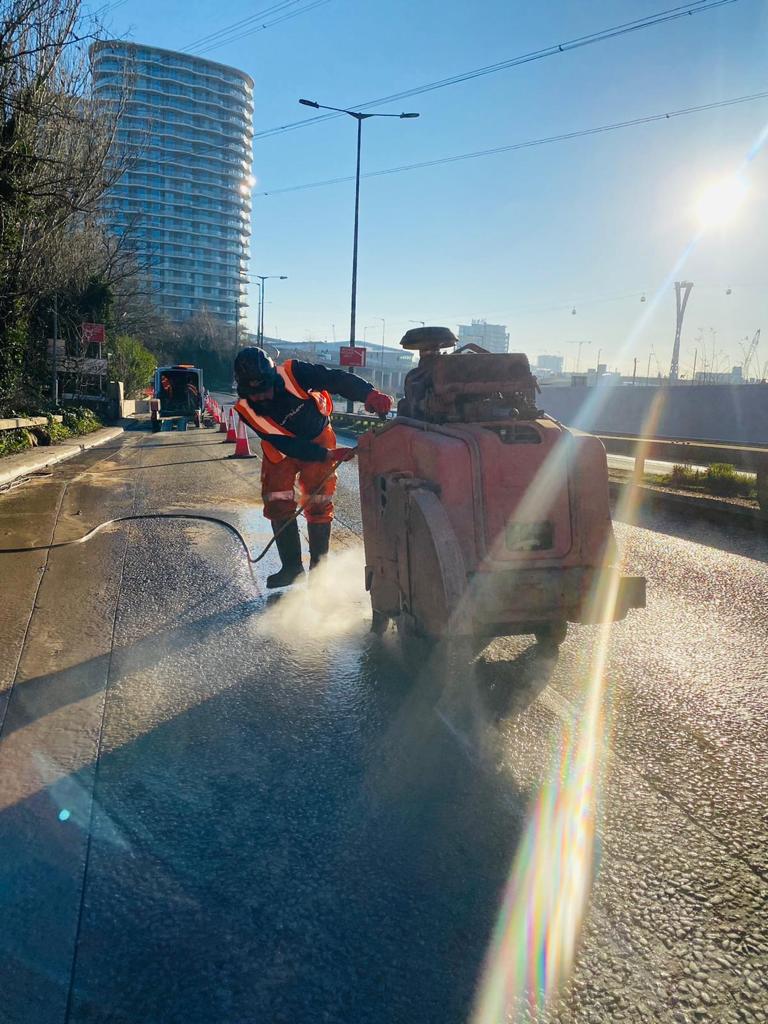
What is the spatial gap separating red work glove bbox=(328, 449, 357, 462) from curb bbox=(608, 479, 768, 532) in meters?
3.52

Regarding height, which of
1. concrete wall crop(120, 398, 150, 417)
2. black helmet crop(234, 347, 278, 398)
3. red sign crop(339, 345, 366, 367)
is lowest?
concrete wall crop(120, 398, 150, 417)

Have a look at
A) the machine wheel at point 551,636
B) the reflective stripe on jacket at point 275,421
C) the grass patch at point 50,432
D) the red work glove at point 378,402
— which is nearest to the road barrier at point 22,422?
the grass patch at point 50,432

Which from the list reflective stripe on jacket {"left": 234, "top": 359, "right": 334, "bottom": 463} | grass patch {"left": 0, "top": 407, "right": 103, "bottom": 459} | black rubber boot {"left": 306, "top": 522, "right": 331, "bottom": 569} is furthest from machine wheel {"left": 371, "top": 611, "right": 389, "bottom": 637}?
grass patch {"left": 0, "top": 407, "right": 103, "bottom": 459}

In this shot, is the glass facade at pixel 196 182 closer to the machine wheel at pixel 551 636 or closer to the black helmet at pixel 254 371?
the black helmet at pixel 254 371

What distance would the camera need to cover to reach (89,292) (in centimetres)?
2588

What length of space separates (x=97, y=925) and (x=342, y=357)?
2980 centimetres

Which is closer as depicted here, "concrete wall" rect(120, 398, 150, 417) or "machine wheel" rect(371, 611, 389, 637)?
"machine wheel" rect(371, 611, 389, 637)

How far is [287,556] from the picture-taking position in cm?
591

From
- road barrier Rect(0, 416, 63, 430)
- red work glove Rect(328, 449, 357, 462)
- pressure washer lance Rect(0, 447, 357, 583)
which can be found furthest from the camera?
road barrier Rect(0, 416, 63, 430)

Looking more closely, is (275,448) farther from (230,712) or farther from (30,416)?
Result: (30,416)

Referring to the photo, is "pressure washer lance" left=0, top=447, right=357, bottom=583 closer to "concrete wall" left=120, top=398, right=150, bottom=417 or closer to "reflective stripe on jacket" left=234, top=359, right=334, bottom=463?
"reflective stripe on jacket" left=234, top=359, right=334, bottom=463

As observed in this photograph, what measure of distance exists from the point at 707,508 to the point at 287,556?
5.82m

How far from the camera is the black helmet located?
17.7 ft

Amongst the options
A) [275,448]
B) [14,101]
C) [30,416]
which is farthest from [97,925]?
[30,416]
